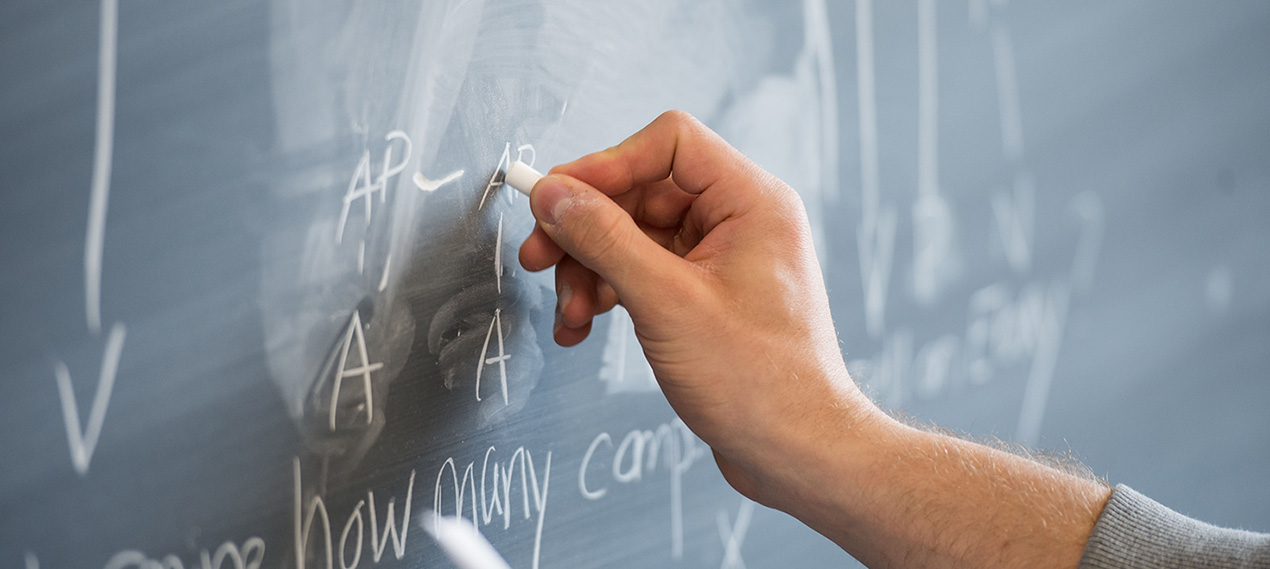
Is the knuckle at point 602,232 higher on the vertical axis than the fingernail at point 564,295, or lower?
higher

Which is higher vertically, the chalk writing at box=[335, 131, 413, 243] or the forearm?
the chalk writing at box=[335, 131, 413, 243]

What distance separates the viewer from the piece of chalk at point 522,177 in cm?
48

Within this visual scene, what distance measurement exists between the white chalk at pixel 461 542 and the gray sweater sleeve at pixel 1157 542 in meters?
0.37

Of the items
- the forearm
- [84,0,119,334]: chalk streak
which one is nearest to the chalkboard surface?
[84,0,119,334]: chalk streak

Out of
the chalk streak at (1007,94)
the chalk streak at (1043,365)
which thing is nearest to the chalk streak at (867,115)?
the chalk streak at (1007,94)

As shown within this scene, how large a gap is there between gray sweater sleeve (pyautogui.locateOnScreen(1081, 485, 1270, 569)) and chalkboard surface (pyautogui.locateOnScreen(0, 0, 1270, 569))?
0.90 feet

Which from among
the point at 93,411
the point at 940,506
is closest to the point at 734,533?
the point at 940,506

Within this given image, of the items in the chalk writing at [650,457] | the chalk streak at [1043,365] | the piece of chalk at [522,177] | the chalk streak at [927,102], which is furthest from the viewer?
the chalk streak at [1043,365]

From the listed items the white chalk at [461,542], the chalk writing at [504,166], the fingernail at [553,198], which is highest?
the chalk writing at [504,166]

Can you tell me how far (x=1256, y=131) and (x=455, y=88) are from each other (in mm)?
1021

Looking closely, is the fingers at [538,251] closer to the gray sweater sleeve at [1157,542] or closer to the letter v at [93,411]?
the letter v at [93,411]

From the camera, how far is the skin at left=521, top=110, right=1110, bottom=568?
458 mm

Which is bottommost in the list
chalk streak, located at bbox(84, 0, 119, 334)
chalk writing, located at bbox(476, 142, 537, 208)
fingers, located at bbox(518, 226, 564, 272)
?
fingers, located at bbox(518, 226, 564, 272)

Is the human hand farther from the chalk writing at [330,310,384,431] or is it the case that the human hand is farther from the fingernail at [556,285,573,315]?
the chalk writing at [330,310,384,431]
